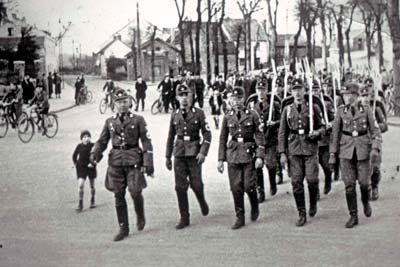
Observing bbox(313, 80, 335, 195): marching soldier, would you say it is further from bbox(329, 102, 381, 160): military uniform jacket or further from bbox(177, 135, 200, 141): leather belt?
bbox(177, 135, 200, 141): leather belt

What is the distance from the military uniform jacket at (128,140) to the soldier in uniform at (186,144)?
585mm

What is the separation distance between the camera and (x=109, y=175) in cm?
592

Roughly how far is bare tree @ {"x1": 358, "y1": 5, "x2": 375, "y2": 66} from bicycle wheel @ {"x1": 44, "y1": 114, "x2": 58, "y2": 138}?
12.6 feet

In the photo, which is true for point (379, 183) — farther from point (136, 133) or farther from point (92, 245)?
point (92, 245)

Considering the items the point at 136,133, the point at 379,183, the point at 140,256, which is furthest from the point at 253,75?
the point at 140,256

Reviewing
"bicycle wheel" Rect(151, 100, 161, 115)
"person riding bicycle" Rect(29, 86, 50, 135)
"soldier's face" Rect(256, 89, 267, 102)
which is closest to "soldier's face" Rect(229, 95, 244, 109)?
"bicycle wheel" Rect(151, 100, 161, 115)

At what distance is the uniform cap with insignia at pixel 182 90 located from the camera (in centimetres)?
576

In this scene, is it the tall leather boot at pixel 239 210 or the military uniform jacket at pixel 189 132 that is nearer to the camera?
the tall leather boot at pixel 239 210

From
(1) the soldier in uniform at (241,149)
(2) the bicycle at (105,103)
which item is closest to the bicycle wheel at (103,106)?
(2) the bicycle at (105,103)

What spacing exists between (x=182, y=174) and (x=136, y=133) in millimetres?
837

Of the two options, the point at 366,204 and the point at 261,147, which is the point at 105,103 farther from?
the point at 366,204

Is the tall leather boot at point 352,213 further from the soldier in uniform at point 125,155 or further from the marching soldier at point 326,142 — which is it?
the soldier in uniform at point 125,155

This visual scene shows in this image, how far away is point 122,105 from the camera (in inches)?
224

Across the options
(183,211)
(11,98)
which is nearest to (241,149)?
(183,211)
